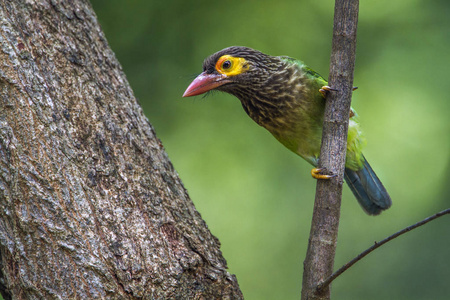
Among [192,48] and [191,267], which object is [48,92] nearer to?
[191,267]

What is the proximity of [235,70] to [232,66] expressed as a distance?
3 centimetres

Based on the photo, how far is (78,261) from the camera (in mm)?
1947

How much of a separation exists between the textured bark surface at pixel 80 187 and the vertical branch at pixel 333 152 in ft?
1.19

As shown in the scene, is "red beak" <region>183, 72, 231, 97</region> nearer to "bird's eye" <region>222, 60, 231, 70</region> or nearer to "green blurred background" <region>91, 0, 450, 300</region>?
"bird's eye" <region>222, 60, 231, 70</region>

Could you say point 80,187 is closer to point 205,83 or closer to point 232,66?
point 205,83

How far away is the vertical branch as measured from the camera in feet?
6.72

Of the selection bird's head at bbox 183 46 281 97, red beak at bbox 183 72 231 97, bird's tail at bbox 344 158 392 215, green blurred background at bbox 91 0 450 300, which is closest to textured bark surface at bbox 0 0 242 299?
red beak at bbox 183 72 231 97

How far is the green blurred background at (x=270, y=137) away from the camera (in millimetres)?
4719

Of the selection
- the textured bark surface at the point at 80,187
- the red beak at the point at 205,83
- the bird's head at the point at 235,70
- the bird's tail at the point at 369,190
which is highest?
the bird's head at the point at 235,70

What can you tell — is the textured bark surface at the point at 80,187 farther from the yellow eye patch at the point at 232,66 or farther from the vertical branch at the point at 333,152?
the yellow eye patch at the point at 232,66

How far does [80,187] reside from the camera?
2035mm

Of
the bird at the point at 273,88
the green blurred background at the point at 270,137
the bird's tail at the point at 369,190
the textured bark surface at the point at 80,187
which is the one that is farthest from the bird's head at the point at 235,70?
the green blurred background at the point at 270,137

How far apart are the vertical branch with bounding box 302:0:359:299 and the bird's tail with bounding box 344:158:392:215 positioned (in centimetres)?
146

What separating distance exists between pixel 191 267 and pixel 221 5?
10.4 feet
